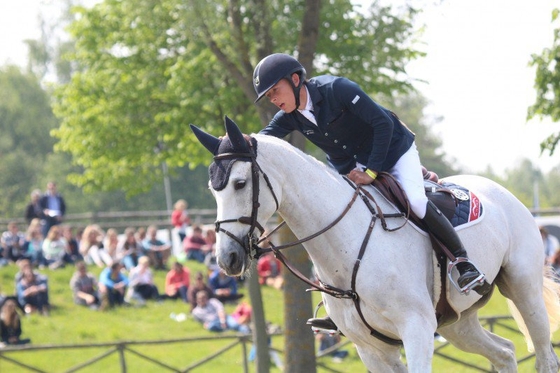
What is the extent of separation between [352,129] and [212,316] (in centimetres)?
1393

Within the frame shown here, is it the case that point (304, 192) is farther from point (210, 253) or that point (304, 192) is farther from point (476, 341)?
point (210, 253)

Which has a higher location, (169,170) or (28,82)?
(28,82)

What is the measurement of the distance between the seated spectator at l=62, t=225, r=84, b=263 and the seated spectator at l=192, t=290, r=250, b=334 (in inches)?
224

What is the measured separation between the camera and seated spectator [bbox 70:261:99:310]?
70.3 ft

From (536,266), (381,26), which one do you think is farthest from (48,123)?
(536,266)

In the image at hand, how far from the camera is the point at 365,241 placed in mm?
6770

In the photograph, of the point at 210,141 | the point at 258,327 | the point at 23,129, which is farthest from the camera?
the point at 23,129

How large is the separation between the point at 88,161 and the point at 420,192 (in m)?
13.4

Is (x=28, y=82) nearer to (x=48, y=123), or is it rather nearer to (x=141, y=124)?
(x=48, y=123)

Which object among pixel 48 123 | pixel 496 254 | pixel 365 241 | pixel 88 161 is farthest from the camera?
pixel 48 123

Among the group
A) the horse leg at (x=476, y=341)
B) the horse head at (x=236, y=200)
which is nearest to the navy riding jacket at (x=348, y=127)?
the horse head at (x=236, y=200)

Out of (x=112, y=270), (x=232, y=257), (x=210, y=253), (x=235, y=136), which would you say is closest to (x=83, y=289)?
(x=112, y=270)

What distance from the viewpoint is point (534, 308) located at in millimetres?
8250

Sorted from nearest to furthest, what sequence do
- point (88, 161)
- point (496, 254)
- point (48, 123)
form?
point (496, 254) → point (88, 161) → point (48, 123)
